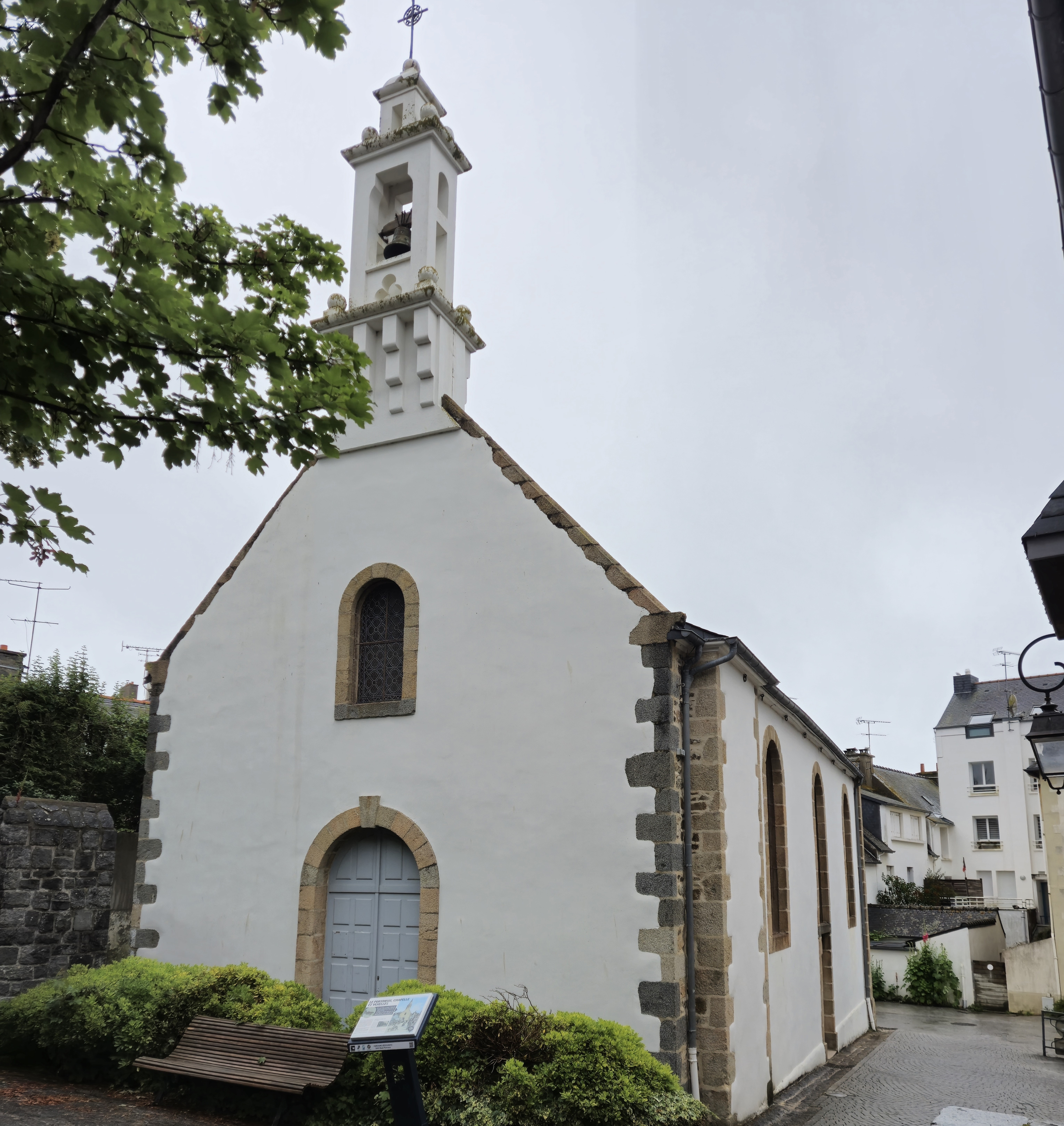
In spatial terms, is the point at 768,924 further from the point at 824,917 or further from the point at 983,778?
the point at 983,778

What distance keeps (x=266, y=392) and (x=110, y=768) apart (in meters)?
13.6

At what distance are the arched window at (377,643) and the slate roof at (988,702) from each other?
107 feet

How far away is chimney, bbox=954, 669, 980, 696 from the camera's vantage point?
3959 cm

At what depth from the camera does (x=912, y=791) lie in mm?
40312

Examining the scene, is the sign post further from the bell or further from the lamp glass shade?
the bell

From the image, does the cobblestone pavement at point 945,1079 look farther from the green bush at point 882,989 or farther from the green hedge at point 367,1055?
the green bush at point 882,989

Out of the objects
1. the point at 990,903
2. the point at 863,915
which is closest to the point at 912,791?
the point at 990,903

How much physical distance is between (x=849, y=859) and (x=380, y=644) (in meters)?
10.1

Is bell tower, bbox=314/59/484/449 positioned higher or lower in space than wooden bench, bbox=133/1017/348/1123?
higher

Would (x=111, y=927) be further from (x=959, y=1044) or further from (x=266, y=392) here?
(x=959, y=1044)

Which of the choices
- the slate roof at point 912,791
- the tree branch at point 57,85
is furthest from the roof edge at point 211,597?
the slate roof at point 912,791

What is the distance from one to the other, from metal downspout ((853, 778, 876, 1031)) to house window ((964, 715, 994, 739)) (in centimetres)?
2197

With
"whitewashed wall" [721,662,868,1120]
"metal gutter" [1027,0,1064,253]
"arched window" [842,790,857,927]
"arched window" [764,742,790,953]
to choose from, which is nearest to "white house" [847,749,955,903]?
"arched window" [842,790,857,927]

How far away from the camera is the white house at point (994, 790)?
1414 inches
